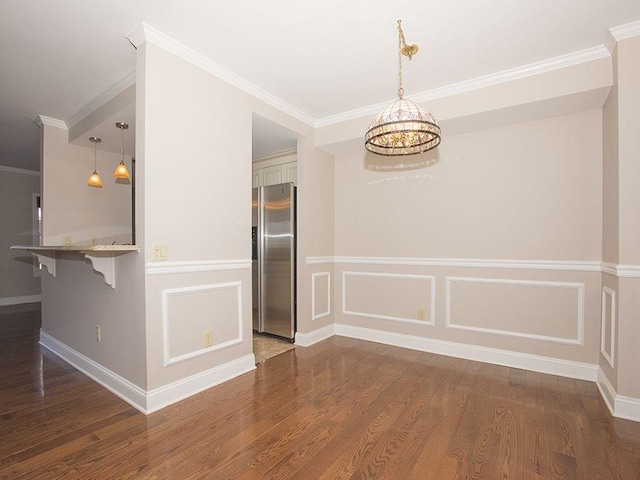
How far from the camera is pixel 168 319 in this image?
7.83ft

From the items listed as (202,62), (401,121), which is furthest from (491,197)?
(202,62)

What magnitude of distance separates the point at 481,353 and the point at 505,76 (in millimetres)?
2632

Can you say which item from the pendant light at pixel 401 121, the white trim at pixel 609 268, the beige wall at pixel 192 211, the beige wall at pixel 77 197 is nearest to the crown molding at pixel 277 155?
the beige wall at pixel 192 211

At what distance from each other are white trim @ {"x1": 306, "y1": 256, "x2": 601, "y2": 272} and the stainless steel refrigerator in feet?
1.15

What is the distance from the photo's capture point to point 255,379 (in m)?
2.81

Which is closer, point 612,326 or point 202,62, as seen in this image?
point 612,326

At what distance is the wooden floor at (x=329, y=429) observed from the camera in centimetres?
169

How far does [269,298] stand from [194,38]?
110 inches

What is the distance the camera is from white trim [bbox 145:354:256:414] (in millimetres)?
2289

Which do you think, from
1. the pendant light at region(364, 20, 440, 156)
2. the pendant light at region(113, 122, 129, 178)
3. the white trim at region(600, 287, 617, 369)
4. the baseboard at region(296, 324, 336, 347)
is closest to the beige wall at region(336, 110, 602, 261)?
the white trim at region(600, 287, 617, 369)

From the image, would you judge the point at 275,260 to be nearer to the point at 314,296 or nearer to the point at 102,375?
the point at 314,296

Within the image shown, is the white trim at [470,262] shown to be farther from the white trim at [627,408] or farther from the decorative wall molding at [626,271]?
the white trim at [627,408]

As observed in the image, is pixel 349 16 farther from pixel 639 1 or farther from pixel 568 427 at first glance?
pixel 568 427

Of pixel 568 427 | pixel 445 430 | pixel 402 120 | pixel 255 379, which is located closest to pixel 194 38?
pixel 402 120
